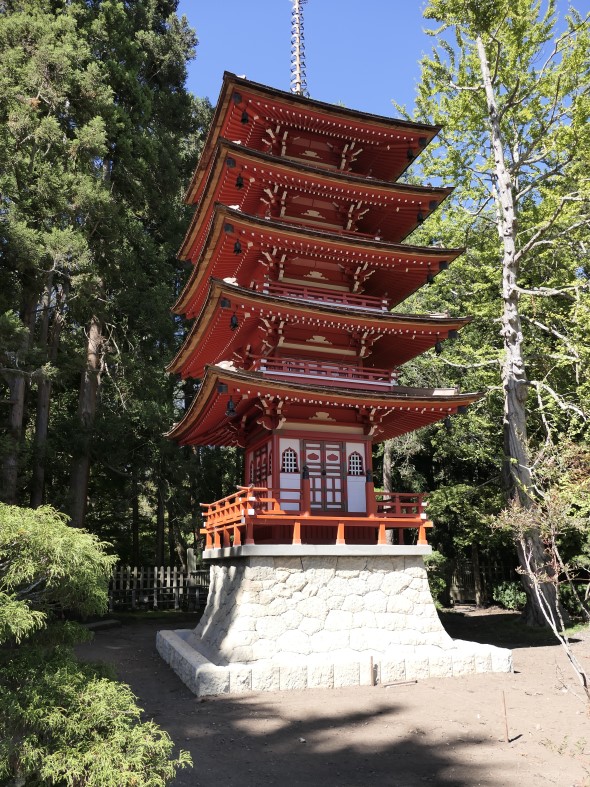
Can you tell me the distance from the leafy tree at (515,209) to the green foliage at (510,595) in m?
4.45

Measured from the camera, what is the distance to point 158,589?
21375 millimetres

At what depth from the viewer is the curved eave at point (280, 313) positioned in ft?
39.1

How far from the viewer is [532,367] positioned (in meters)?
21.0

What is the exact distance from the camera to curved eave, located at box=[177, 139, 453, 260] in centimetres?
1263

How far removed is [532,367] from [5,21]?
21.0 metres

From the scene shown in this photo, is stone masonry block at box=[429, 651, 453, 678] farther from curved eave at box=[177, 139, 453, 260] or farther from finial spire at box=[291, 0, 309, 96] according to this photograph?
finial spire at box=[291, 0, 309, 96]

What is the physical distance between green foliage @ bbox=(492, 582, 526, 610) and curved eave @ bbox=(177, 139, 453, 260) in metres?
14.3

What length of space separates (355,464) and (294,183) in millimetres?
6592

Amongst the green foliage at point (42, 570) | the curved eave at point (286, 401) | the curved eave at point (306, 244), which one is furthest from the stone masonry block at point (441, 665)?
the curved eave at point (306, 244)

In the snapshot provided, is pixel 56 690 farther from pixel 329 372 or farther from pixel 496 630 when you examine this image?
pixel 496 630

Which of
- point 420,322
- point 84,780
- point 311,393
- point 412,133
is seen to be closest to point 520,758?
point 84,780

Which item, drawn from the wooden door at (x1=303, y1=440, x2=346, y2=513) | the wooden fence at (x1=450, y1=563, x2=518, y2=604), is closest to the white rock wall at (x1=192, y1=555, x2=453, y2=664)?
the wooden door at (x1=303, y1=440, x2=346, y2=513)

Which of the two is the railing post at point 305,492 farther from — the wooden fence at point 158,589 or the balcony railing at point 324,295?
the wooden fence at point 158,589

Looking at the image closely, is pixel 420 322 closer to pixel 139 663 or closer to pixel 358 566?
pixel 358 566
